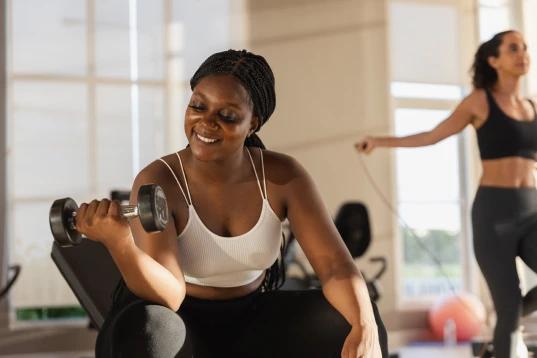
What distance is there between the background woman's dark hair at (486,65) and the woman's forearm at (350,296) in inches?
60.3

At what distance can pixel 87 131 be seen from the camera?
4.93m

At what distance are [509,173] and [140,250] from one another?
1678 millimetres

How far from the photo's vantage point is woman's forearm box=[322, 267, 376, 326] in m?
1.37

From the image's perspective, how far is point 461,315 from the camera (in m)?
5.24

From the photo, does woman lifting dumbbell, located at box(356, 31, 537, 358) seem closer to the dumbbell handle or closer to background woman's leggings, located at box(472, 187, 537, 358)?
background woman's leggings, located at box(472, 187, 537, 358)

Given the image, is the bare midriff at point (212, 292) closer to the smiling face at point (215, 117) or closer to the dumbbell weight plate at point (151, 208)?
the smiling face at point (215, 117)

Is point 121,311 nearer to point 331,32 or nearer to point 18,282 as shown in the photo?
point 18,282

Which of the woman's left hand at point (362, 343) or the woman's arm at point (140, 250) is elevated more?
the woman's arm at point (140, 250)

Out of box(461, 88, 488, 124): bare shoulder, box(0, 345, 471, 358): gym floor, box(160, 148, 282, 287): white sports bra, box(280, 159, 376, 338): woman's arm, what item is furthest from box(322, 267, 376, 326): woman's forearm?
box(0, 345, 471, 358): gym floor

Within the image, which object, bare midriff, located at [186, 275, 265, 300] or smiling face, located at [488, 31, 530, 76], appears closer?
bare midriff, located at [186, 275, 265, 300]

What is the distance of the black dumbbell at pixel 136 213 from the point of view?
114cm

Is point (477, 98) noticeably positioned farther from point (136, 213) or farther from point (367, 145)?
point (136, 213)

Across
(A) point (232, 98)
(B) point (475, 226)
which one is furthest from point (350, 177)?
(A) point (232, 98)

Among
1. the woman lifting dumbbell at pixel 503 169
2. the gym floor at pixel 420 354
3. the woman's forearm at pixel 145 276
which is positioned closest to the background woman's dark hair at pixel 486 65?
the woman lifting dumbbell at pixel 503 169
